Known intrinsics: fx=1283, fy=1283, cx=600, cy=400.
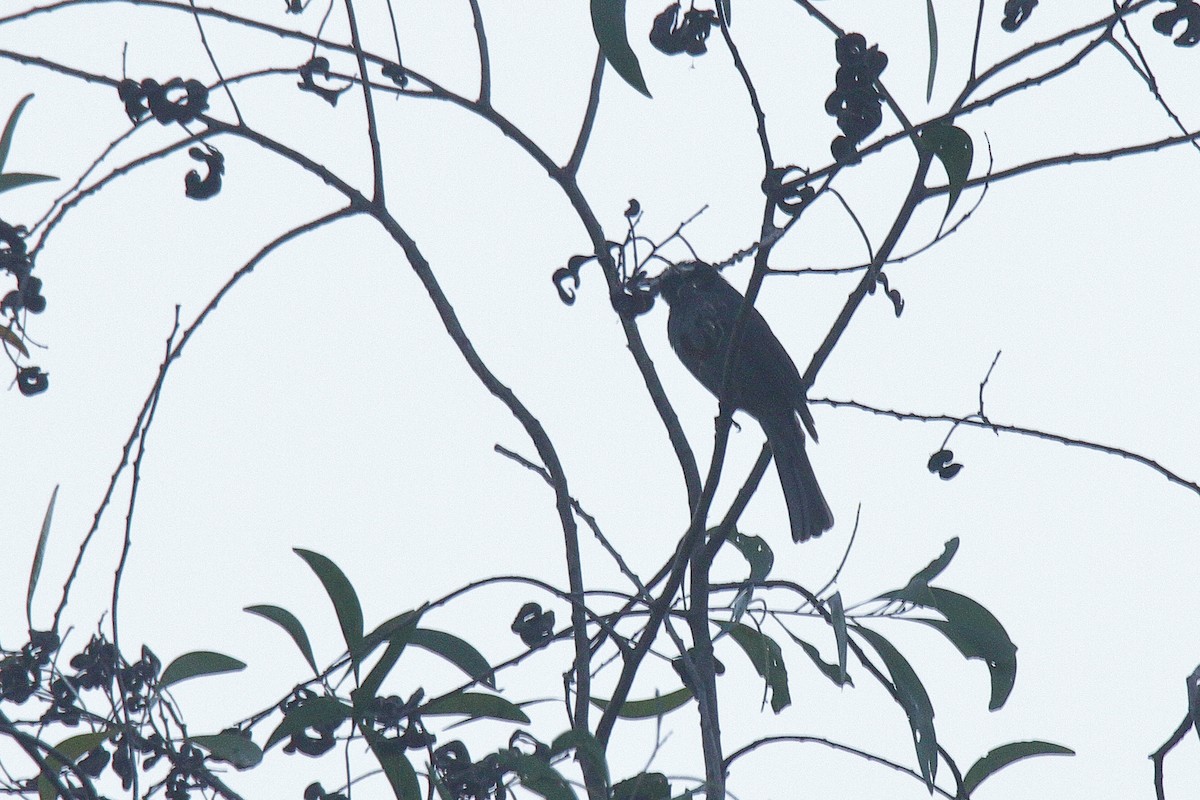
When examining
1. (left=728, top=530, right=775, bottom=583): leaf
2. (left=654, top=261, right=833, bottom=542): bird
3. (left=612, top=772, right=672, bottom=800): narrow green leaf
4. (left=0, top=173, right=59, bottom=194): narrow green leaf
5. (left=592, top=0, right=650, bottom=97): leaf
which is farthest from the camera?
(left=654, top=261, right=833, bottom=542): bird

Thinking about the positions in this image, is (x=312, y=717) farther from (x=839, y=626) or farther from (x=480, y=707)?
(x=839, y=626)

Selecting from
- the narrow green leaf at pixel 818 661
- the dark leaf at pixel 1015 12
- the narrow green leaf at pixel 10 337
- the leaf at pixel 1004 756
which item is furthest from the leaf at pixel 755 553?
the narrow green leaf at pixel 10 337

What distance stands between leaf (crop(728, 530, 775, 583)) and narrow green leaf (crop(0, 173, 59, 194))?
136 cm

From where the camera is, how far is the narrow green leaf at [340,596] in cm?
201

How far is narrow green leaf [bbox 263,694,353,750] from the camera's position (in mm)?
1856

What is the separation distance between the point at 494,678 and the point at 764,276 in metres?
0.79

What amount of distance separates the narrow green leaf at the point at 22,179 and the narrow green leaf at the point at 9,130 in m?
0.02

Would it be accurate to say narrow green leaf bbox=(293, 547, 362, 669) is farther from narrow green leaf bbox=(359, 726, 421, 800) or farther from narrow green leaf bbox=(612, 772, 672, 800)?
narrow green leaf bbox=(612, 772, 672, 800)

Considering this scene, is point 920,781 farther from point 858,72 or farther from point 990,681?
point 858,72

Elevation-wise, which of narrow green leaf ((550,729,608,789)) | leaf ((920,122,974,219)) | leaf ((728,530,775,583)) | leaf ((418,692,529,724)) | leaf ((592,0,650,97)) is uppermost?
leaf ((592,0,650,97))

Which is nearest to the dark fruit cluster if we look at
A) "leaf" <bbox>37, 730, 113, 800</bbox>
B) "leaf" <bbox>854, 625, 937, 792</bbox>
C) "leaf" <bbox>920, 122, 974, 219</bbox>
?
"leaf" <bbox>920, 122, 974, 219</bbox>

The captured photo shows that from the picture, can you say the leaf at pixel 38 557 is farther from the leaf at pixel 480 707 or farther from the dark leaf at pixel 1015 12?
the dark leaf at pixel 1015 12

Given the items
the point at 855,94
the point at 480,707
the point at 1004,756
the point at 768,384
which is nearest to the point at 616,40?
the point at 855,94

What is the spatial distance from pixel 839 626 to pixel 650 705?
1.48 feet
